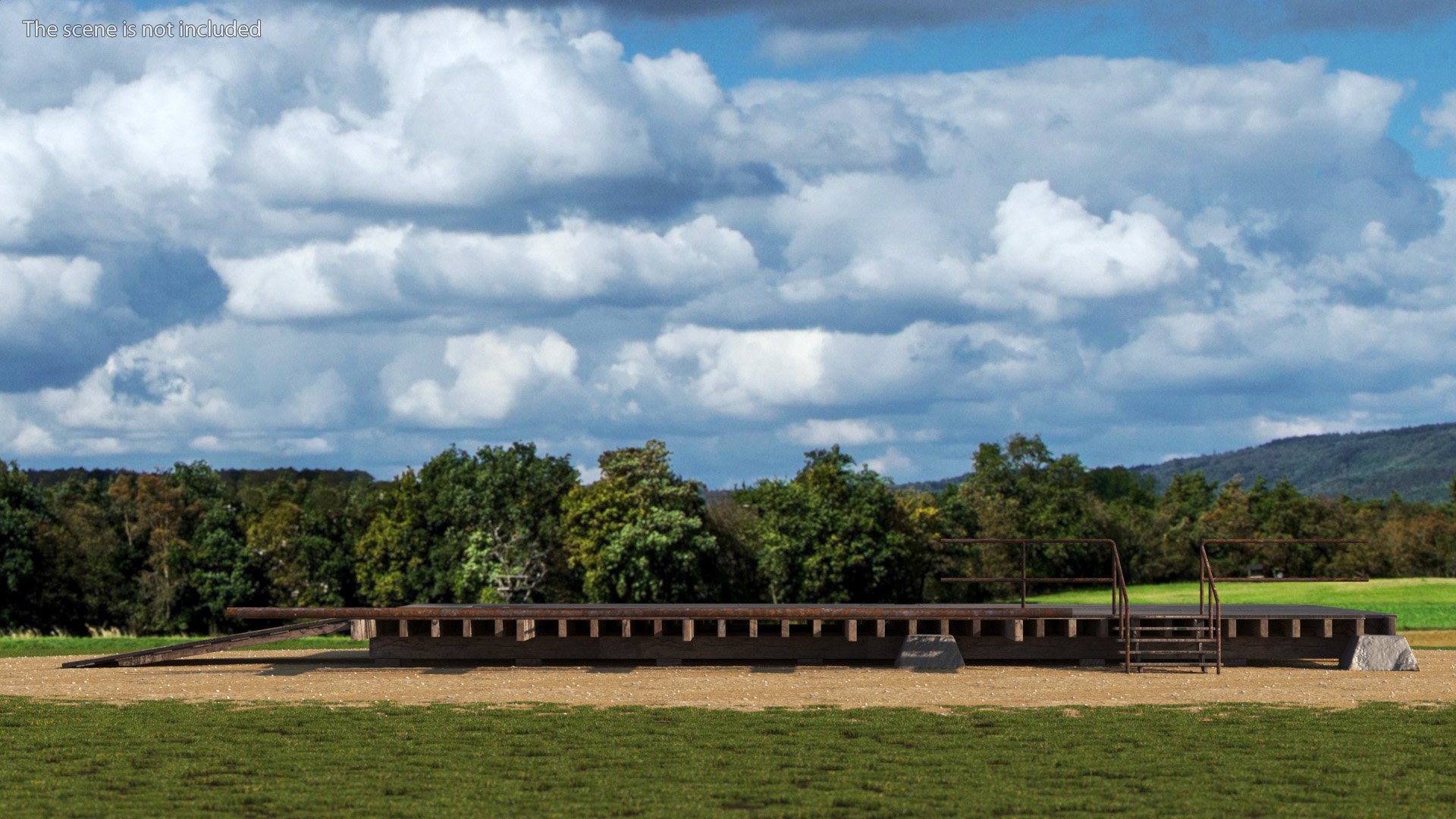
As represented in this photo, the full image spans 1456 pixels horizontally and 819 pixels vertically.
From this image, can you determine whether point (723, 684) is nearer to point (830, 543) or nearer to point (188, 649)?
point (188, 649)

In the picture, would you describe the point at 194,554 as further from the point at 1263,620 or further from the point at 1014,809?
the point at 1014,809

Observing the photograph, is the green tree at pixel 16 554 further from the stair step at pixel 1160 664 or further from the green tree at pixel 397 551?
the stair step at pixel 1160 664

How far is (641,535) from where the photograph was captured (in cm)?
4722

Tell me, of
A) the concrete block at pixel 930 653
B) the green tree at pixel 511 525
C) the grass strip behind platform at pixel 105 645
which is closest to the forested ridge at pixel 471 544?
the green tree at pixel 511 525

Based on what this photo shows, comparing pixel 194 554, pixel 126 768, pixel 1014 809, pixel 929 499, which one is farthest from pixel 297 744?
pixel 929 499

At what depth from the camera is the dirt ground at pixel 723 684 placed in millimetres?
15680

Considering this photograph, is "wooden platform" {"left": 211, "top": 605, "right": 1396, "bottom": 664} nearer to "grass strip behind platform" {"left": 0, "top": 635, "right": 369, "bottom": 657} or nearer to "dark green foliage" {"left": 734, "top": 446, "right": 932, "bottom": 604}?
"grass strip behind platform" {"left": 0, "top": 635, "right": 369, "bottom": 657}

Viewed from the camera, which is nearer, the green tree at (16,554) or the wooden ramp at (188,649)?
the wooden ramp at (188,649)

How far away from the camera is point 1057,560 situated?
7175 centimetres

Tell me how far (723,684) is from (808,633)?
11.4 feet

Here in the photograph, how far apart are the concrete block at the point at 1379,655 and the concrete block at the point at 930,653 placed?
555 centimetres

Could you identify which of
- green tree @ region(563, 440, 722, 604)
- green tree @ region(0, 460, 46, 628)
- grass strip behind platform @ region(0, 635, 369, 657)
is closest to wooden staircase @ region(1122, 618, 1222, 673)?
grass strip behind platform @ region(0, 635, 369, 657)

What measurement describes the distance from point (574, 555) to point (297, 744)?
37.2m

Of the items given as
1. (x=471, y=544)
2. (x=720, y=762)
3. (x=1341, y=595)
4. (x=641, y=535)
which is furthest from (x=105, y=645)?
(x=1341, y=595)
